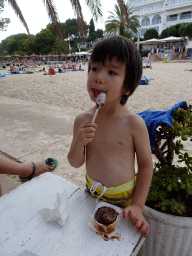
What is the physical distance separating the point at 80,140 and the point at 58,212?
0.32m

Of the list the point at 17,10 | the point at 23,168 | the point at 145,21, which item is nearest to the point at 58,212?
the point at 23,168

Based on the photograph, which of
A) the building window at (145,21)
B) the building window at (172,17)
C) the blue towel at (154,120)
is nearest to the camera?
the blue towel at (154,120)

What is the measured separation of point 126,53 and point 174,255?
1125 millimetres

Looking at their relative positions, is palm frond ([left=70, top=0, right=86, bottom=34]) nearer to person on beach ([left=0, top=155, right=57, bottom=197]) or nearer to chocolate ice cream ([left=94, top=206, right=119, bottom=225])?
person on beach ([left=0, top=155, right=57, bottom=197])

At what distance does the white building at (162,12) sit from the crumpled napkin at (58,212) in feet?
169

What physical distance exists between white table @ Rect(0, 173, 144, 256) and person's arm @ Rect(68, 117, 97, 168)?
19cm

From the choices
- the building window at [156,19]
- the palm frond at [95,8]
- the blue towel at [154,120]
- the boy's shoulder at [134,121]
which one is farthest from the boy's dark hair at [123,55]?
the building window at [156,19]

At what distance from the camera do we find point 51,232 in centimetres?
74

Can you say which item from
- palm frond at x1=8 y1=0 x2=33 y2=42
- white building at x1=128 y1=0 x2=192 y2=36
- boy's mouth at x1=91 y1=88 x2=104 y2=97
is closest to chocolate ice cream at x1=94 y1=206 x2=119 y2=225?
boy's mouth at x1=91 y1=88 x2=104 y2=97

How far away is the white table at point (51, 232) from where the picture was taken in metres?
0.67

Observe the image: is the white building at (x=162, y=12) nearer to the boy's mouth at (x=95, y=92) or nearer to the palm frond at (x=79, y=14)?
the palm frond at (x=79, y=14)

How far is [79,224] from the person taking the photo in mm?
772

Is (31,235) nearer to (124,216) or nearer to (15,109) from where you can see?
(124,216)

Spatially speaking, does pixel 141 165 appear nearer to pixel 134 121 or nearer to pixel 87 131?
pixel 134 121
